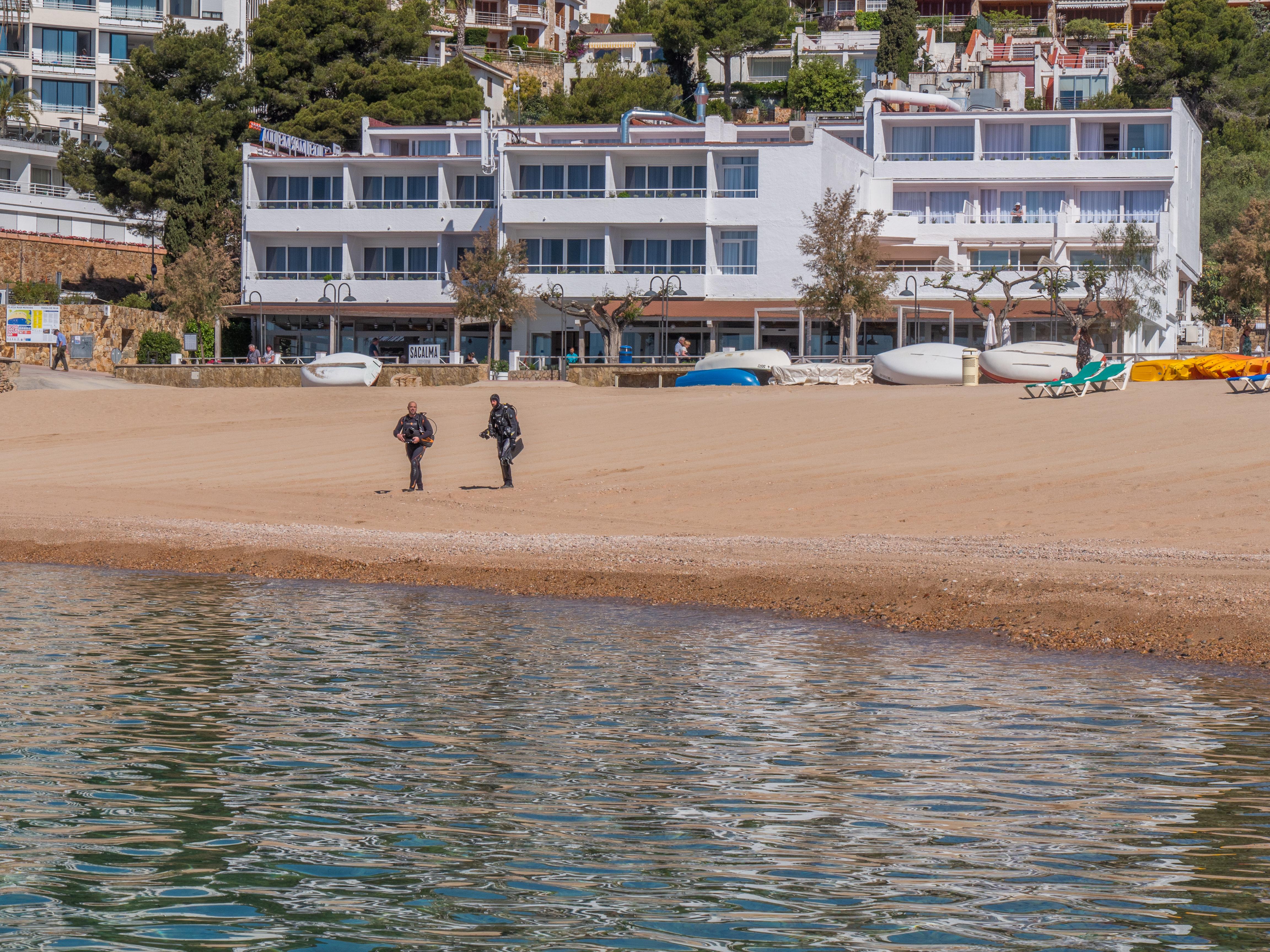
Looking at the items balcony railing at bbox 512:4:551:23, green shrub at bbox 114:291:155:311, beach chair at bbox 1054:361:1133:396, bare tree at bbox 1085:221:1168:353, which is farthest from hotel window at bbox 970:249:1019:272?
balcony railing at bbox 512:4:551:23

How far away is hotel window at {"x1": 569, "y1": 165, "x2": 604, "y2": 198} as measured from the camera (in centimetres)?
7225

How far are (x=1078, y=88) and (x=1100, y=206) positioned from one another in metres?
37.9

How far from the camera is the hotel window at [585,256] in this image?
72312mm

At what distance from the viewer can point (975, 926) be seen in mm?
6582

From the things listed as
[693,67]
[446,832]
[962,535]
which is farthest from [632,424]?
[693,67]

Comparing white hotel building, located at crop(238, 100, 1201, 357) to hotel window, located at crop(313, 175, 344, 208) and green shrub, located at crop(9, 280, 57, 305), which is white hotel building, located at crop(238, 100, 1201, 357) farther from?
green shrub, located at crop(9, 280, 57, 305)

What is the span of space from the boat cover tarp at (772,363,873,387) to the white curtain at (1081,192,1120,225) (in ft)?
98.8

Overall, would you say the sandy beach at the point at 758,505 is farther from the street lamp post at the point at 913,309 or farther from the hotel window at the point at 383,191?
the hotel window at the point at 383,191

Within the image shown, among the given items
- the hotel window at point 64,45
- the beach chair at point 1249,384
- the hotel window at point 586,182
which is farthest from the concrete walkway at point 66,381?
the hotel window at point 64,45

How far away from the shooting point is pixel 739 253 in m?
71.4

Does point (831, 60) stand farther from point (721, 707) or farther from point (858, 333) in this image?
point (721, 707)

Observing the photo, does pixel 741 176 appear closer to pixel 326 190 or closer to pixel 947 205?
pixel 947 205

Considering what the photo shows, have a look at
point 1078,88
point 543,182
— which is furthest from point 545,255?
A: point 1078,88

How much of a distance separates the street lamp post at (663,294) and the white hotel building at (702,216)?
0.50 ft
